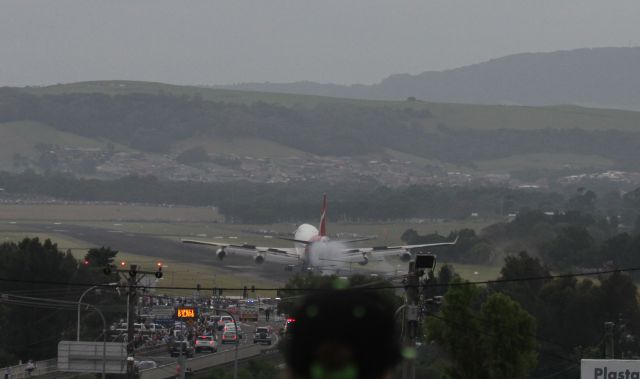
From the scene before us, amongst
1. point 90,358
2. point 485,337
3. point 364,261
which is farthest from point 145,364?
point 364,261

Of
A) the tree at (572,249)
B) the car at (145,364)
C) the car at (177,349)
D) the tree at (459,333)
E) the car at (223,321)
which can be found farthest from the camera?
the tree at (572,249)

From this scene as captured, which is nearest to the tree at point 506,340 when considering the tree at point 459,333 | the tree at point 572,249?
the tree at point 459,333

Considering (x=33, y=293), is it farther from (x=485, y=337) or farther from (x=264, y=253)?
(x=485, y=337)

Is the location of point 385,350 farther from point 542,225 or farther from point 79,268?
point 542,225

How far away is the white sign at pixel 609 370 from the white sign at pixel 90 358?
34.2 m

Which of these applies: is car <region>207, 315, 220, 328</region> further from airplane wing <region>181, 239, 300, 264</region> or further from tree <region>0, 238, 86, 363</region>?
tree <region>0, 238, 86, 363</region>

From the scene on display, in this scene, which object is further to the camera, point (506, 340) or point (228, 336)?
point (228, 336)

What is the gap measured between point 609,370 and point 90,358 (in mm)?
36033

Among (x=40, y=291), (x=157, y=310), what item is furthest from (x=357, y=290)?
(x=157, y=310)

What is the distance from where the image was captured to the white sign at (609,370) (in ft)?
162

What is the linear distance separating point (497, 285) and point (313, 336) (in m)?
122

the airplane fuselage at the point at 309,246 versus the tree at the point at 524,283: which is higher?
the airplane fuselage at the point at 309,246

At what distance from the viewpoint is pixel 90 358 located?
7894 cm

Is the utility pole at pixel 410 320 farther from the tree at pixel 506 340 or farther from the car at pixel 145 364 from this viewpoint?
the car at pixel 145 364
